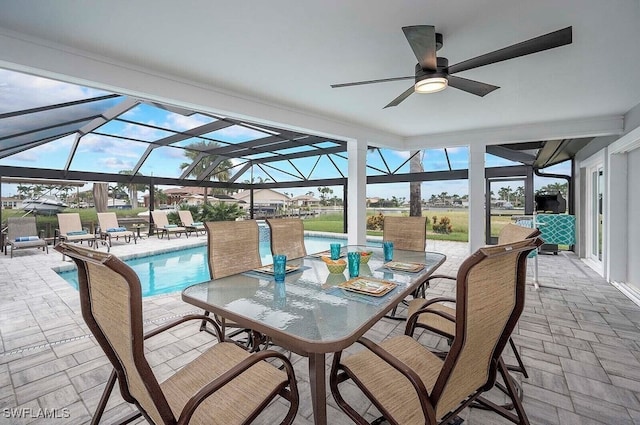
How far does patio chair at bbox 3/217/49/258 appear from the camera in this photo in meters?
6.64

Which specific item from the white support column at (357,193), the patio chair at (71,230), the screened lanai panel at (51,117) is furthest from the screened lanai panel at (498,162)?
the patio chair at (71,230)

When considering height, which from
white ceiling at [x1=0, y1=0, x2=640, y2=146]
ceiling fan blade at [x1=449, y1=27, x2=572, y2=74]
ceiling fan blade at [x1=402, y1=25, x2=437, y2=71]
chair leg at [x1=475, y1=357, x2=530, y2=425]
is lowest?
chair leg at [x1=475, y1=357, x2=530, y2=425]

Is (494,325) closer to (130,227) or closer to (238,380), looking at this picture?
(238,380)

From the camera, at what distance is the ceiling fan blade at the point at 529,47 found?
66.7 inches

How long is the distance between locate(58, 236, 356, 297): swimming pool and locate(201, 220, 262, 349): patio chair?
2009 millimetres

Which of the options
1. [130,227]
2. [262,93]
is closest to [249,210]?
[130,227]

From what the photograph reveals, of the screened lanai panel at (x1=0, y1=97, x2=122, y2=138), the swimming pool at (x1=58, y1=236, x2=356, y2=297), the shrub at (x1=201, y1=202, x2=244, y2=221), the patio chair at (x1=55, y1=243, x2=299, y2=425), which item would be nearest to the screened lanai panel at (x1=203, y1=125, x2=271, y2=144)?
the screened lanai panel at (x1=0, y1=97, x2=122, y2=138)

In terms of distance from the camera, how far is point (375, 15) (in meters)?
2.03

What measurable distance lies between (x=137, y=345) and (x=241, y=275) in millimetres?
1125

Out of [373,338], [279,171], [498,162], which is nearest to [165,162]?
[279,171]

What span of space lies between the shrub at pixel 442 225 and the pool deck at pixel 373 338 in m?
4.96

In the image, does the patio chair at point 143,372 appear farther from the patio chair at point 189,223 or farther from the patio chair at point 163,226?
the patio chair at point 189,223

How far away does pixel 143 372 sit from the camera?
36.5 inches

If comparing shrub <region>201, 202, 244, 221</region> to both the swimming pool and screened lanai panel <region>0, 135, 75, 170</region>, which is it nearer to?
the swimming pool
